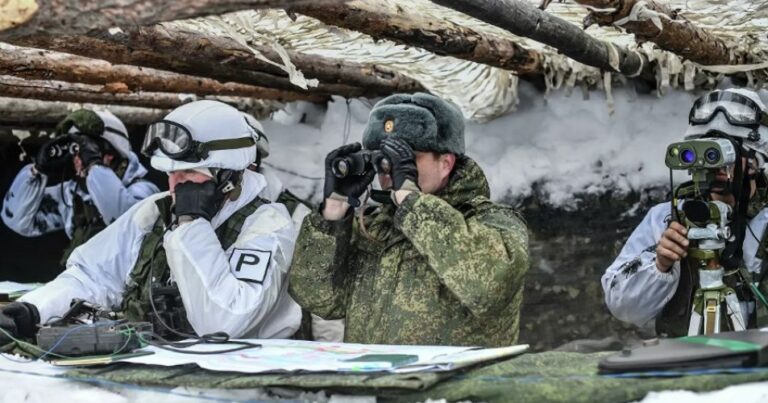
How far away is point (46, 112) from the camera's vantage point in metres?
5.58

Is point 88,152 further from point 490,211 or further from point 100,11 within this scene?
point 100,11

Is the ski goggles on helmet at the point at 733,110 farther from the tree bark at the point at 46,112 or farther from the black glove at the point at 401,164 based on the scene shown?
the tree bark at the point at 46,112

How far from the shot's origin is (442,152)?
2.77 m

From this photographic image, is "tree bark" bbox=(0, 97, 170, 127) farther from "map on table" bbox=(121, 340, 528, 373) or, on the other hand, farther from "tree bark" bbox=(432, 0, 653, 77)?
"map on table" bbox=(121, 340, 528, 373)

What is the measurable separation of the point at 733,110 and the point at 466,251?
105cm

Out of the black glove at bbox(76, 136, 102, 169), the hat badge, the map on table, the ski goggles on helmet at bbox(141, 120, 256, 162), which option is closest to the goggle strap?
the ski goggles on helmet at bbox(141, 120, 256, 162)

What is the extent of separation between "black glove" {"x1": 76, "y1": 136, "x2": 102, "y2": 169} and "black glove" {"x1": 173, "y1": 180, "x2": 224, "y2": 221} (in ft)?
6.47

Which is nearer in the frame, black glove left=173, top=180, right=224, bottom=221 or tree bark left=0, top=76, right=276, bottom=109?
black glove left=173, top=180, right=224, bottom=221

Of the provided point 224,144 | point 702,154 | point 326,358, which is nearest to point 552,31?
point 702,154

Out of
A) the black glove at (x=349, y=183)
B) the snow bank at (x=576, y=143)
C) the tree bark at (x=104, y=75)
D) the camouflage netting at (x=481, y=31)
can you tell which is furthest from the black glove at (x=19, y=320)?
the snow bank at (x=576, y=143)

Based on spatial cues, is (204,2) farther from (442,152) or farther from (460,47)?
(460,47)

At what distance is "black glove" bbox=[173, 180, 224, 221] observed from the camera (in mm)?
3010

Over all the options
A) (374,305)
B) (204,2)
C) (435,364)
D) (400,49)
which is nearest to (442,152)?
A: (374,305)

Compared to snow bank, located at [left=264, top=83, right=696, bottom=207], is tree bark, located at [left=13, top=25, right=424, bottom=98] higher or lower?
higher
